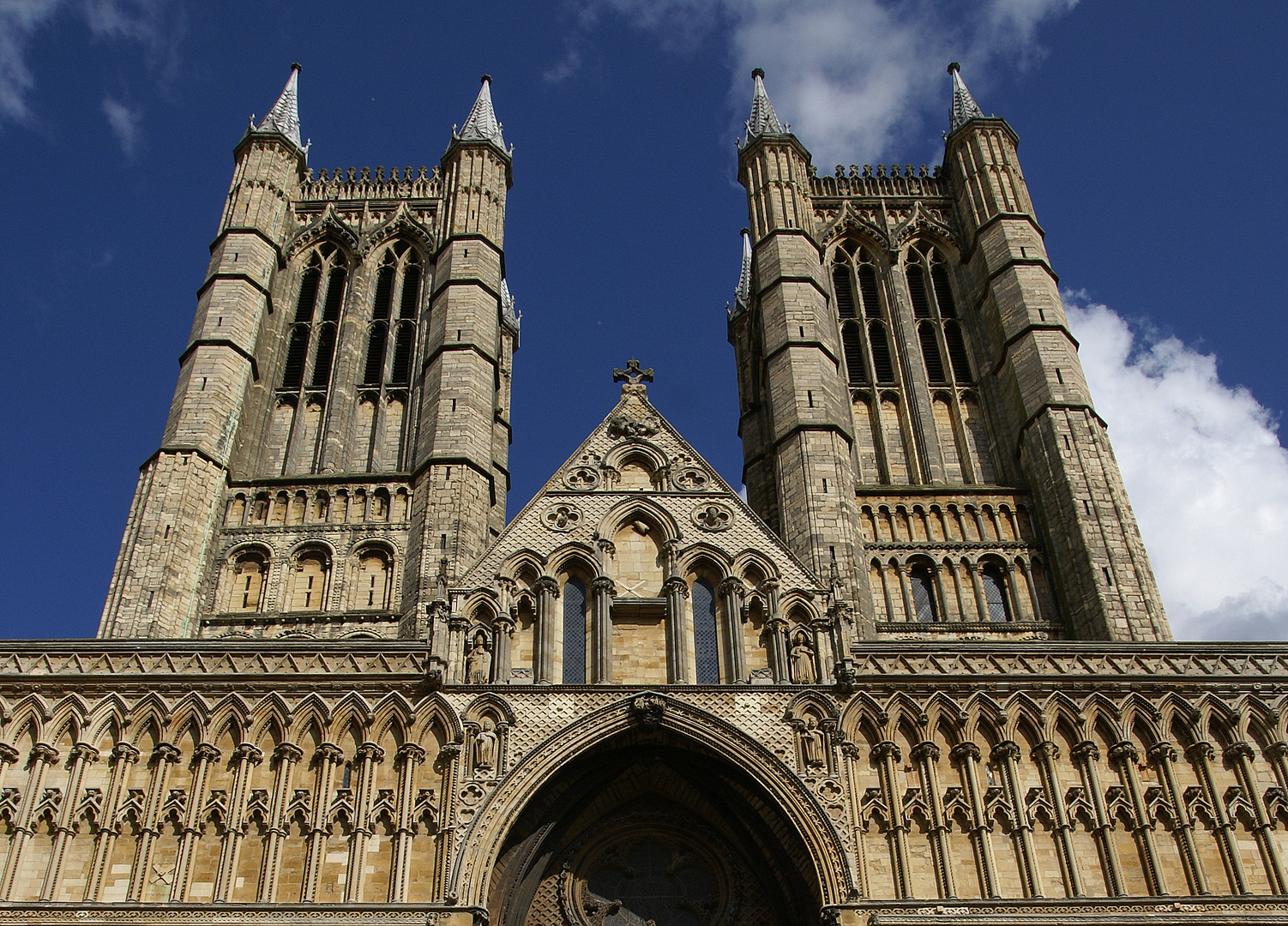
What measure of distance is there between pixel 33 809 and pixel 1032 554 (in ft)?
62.7

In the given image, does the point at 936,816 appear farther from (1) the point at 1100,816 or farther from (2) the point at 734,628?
(2) the point at 734,628

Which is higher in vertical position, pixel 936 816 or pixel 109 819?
pixel 109 819

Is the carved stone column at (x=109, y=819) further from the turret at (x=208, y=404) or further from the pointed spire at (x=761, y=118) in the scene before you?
the pointed spire at (x=761, y=118)

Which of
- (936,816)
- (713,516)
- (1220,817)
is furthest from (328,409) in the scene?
(1220,817)

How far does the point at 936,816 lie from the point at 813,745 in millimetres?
1689

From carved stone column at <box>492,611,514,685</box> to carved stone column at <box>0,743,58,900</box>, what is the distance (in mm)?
5485

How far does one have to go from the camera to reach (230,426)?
27344mm

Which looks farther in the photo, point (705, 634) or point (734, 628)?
point (705, 634)

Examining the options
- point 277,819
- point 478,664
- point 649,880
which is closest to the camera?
point 277,819

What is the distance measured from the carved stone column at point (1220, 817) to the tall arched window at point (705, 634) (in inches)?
242

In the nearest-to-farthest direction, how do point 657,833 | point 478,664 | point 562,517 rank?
point 657,833, point 478,664, point 562,517

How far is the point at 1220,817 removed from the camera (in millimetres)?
15266

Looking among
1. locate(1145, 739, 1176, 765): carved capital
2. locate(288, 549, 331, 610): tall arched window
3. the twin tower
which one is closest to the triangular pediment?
the twin tower

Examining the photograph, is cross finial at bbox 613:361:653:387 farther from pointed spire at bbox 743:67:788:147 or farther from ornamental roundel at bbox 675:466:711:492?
pointed spire at bbox 743:67:788:147
